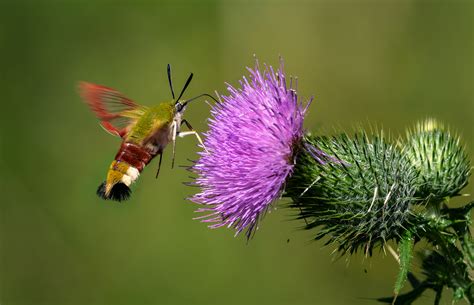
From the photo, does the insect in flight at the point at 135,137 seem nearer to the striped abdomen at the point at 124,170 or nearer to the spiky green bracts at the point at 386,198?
the striped abdomen at the point at 124,170

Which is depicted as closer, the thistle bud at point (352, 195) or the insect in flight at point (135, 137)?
the thistle bud at point (352, 195)

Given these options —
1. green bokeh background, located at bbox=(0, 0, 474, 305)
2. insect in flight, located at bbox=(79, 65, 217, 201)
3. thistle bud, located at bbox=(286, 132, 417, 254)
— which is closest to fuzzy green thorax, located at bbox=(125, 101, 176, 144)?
insect in flight, located at bbox=(79, 65, 217, 201)

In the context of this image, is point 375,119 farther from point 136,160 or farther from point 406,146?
point 136,160

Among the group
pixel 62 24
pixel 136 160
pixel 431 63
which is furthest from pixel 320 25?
pixel 136 160

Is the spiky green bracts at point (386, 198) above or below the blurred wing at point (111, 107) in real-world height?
below

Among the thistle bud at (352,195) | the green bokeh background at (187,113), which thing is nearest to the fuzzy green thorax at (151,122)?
the thistle bud at (352,195)

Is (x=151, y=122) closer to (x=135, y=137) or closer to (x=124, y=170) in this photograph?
(x=135, y=137)
